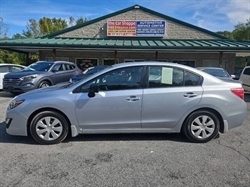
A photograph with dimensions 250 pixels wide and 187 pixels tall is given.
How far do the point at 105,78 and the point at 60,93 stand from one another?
0.92 metres

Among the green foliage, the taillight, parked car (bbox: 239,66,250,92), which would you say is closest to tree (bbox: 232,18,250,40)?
the green foliage

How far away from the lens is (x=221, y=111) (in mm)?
4289

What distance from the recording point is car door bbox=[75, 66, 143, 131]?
4094 mm

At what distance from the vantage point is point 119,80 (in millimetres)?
4219

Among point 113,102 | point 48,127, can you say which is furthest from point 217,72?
point 48,127

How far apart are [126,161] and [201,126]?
1777 mm

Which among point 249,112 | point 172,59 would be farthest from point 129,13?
point 249,112

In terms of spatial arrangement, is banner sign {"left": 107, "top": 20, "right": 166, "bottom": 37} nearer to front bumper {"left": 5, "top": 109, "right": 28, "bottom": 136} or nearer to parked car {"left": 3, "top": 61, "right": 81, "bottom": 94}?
parked car {"left": 3, "top": 61, "right": 81, "bottom": 94}

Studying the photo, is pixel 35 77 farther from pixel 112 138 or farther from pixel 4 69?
pixel 112 138

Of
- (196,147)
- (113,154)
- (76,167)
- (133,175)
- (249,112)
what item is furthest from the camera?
(249,112)

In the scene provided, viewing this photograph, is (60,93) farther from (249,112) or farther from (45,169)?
(249,112)

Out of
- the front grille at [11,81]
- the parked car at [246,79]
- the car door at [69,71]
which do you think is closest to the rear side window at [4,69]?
Result: the front grille at [11,81]

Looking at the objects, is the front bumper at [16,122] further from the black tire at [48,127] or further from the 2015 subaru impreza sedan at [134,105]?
the black tire at [48,127]

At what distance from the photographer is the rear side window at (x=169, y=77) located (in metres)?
4.23
